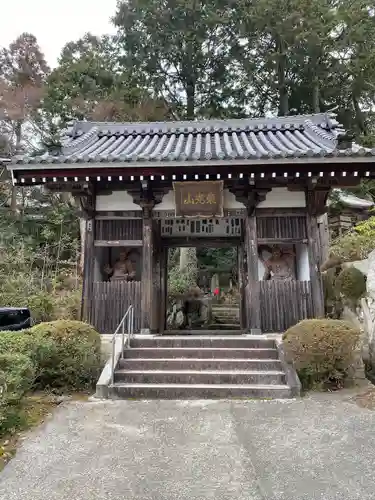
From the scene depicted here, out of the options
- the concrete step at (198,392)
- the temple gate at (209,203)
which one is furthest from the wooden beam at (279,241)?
the concrete step at (198,392)

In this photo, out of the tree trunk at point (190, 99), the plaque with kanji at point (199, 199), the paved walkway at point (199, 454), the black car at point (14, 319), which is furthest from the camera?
the tree trunk at point (190, 99)

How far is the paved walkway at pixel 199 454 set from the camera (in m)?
2.89

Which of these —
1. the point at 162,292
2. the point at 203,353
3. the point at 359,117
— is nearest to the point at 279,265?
the point at 162,292

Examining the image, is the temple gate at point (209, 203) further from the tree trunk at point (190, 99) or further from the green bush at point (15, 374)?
the tree trunk at point (190, 99)

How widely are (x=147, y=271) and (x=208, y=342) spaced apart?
2098mm

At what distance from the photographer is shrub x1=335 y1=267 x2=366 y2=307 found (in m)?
7.29

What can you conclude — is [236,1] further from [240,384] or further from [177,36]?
[240,384]

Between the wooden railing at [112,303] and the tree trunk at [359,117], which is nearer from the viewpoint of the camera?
the wooden railing at [112,303]

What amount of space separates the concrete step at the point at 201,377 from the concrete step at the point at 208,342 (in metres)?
0.86

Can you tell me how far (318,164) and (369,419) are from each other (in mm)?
4527

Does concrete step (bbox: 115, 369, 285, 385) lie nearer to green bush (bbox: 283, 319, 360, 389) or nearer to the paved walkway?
green bush (bbox: 283, 319, 360, 389)

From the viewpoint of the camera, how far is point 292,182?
790cm

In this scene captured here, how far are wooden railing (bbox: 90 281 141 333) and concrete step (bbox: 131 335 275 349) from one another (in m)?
1.10

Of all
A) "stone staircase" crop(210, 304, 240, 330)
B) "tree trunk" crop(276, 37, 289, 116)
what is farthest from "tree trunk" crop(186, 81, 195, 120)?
"stone staircase" crop(210, 304, 240, 330)
